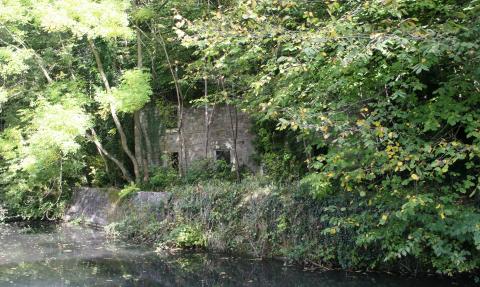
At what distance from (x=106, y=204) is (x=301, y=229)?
778 cm

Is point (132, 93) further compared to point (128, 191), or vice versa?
point (128, 191)

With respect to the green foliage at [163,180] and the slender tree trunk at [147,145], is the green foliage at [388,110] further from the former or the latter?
the slender tree trunk at [147,145]

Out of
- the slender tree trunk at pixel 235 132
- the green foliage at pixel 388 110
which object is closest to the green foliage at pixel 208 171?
the slender tree trunk at pixel 235 132

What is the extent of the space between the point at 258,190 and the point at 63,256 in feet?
15.1

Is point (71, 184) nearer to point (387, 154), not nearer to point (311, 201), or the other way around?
point (311, 201)

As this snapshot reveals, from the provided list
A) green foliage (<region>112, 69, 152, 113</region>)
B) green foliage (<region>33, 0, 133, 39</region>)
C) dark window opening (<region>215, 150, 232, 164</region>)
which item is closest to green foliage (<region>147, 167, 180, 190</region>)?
dark window opening (<region>215, 150, 232, 164</region>)

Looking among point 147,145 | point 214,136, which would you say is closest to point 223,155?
point 214,136

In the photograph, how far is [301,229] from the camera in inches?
361

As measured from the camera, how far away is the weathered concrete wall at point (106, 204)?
12.4 meters

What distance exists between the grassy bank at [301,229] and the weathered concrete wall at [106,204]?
0.32 m

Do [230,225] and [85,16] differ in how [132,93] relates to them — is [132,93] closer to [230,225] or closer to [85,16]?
[85,16]

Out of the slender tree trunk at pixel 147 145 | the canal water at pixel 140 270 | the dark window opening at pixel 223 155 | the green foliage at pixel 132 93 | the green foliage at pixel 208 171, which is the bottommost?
the canal water at pixel 140 270

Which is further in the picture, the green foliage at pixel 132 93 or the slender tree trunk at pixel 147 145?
the slender tree trunk at pixel 147 145

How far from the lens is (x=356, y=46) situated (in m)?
5.41
